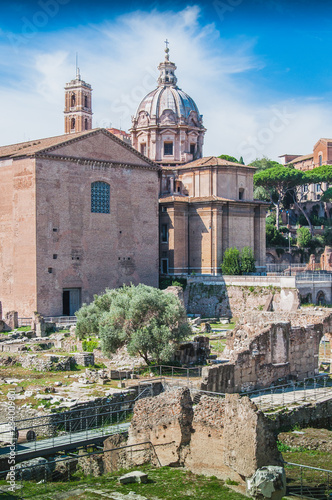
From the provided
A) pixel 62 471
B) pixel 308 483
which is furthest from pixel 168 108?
pixel 308 483

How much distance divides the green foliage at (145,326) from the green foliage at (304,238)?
38.8 m

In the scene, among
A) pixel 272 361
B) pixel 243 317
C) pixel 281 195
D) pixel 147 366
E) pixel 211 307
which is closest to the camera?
pixel 272 361

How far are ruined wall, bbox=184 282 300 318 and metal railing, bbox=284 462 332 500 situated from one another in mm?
24991

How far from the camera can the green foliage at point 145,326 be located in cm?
2358

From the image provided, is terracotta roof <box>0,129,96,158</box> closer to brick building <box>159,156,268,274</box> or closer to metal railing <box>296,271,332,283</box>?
brick building <box>159,156,268,274</box>

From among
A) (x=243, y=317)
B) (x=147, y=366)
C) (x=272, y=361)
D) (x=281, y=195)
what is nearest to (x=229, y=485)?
(x=272, y=361)

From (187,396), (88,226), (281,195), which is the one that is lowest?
(187,396)

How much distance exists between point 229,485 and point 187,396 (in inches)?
95.1

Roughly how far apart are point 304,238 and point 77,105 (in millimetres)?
31332

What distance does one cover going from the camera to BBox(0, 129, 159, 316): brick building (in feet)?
133

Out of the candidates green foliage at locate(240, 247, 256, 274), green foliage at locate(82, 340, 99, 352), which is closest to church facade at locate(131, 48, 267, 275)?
green foliage at locate(240, 247, 256, 274)

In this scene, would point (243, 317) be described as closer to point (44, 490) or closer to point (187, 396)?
point (187, 396)

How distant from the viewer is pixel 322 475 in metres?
13.5

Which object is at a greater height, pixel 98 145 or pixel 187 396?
pixel 98 145
